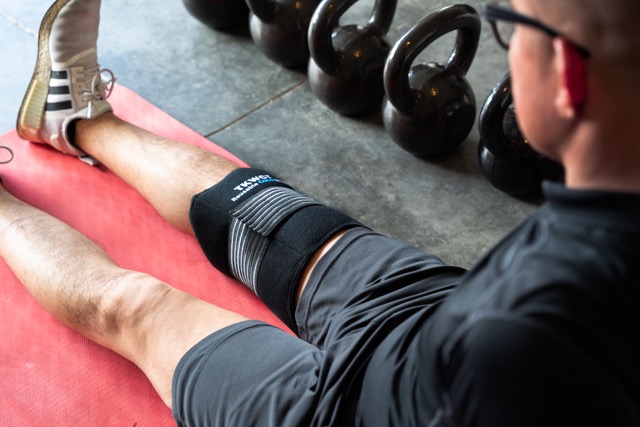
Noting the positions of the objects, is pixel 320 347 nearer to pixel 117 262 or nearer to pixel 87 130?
pixel 117 262

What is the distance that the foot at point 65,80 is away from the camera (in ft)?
5.30

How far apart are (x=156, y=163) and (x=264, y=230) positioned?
38cm

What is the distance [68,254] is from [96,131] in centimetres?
41

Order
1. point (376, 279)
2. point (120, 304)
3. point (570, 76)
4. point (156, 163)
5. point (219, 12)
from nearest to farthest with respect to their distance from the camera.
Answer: point (570, 76), point (376, 279), point (120, 304), point (156, 163), point (219, 12)

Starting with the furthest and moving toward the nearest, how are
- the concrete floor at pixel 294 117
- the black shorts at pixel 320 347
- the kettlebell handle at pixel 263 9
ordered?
the kettlebell handle at pixel 263 9 → the concrete floor at pixel 294 117 → the black shorts at pixel 320 347

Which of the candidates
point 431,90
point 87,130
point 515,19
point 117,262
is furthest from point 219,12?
point 515,19

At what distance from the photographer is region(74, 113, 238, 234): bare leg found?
145cm

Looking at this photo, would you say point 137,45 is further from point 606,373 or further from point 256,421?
point 606,373

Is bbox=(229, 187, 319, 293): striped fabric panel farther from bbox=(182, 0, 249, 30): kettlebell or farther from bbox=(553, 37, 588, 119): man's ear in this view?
bbox=(182, 0, 249, 30): kettlebell

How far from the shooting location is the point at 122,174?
1.62 metres

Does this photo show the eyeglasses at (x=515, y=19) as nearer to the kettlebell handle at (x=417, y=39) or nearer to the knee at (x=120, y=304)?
the knee at (x=120, y=304)

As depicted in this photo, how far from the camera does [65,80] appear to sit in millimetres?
1649

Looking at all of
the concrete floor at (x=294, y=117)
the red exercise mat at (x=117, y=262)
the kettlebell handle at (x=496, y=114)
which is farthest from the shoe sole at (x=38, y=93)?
the kettlebell handle at (x=496, y=114)

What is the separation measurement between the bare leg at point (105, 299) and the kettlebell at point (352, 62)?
72 cm
